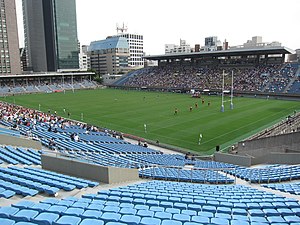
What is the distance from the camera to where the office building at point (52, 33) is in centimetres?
14875

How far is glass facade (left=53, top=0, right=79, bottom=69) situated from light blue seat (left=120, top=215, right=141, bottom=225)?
504ft

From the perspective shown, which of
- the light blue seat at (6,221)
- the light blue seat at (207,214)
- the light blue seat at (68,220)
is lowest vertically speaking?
the light blue seat at (207,214)

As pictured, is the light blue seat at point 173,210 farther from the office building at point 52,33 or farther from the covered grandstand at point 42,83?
the office building at point 52,33

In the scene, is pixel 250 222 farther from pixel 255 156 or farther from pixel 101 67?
pixel 101 67

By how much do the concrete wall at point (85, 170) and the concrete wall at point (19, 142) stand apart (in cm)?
565

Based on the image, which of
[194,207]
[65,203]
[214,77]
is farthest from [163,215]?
[214,77]

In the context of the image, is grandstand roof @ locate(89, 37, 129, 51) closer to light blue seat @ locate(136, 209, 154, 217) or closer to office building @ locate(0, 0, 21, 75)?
office building @ locate(0, 0, 21, 75)

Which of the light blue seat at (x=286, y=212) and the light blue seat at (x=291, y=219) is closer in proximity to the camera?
the light blue seat at (x=291, y=219)

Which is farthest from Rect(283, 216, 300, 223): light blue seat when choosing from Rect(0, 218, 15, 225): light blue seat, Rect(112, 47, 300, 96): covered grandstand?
Rect(112, 47, 300, 96): covered grandstand

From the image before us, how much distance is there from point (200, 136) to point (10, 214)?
25.9 meters

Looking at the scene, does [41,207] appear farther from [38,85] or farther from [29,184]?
[38,85]

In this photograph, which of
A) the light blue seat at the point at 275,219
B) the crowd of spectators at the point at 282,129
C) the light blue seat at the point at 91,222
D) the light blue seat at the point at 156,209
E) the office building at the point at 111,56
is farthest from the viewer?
the office building at the point at 111,56

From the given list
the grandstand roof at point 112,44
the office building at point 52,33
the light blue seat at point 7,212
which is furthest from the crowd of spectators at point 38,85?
the light blue seat at point 7,212

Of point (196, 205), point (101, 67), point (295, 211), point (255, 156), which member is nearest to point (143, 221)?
point (196, 205)
